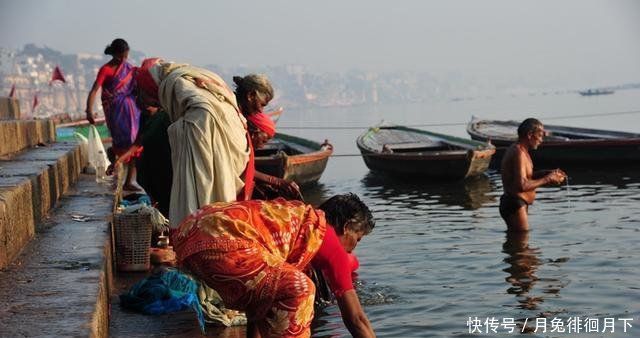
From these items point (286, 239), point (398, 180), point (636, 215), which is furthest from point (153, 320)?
point (398, 180)

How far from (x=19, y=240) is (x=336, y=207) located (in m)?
1.75

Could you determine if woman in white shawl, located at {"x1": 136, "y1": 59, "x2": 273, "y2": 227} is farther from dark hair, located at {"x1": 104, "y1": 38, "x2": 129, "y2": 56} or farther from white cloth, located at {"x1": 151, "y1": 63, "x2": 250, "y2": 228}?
dark hair, located at {"x1": 104, "y1": 38, "x2": 129, "y2": 56}

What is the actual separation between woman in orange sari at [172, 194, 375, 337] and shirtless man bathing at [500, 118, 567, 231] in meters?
5.41

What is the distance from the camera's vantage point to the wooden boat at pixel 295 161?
1431 cm

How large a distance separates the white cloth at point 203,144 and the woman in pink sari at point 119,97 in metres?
4.38

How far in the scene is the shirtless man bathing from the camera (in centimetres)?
854

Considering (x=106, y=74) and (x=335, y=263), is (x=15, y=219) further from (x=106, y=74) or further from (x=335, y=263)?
(x=106, y=74)

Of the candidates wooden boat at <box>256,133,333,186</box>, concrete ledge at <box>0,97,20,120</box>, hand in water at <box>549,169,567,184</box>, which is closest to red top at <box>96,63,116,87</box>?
concrete ledge at <box>0,97,20,120</box>

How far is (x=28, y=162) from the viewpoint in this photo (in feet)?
20.1

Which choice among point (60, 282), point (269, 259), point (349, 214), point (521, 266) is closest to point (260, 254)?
point (269, 259)

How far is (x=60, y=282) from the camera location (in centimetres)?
382

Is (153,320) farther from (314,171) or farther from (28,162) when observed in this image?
(314,171)

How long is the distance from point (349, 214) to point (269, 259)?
413 millimetres

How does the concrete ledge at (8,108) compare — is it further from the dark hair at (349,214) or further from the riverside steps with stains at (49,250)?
the dark hair at (349,214)
